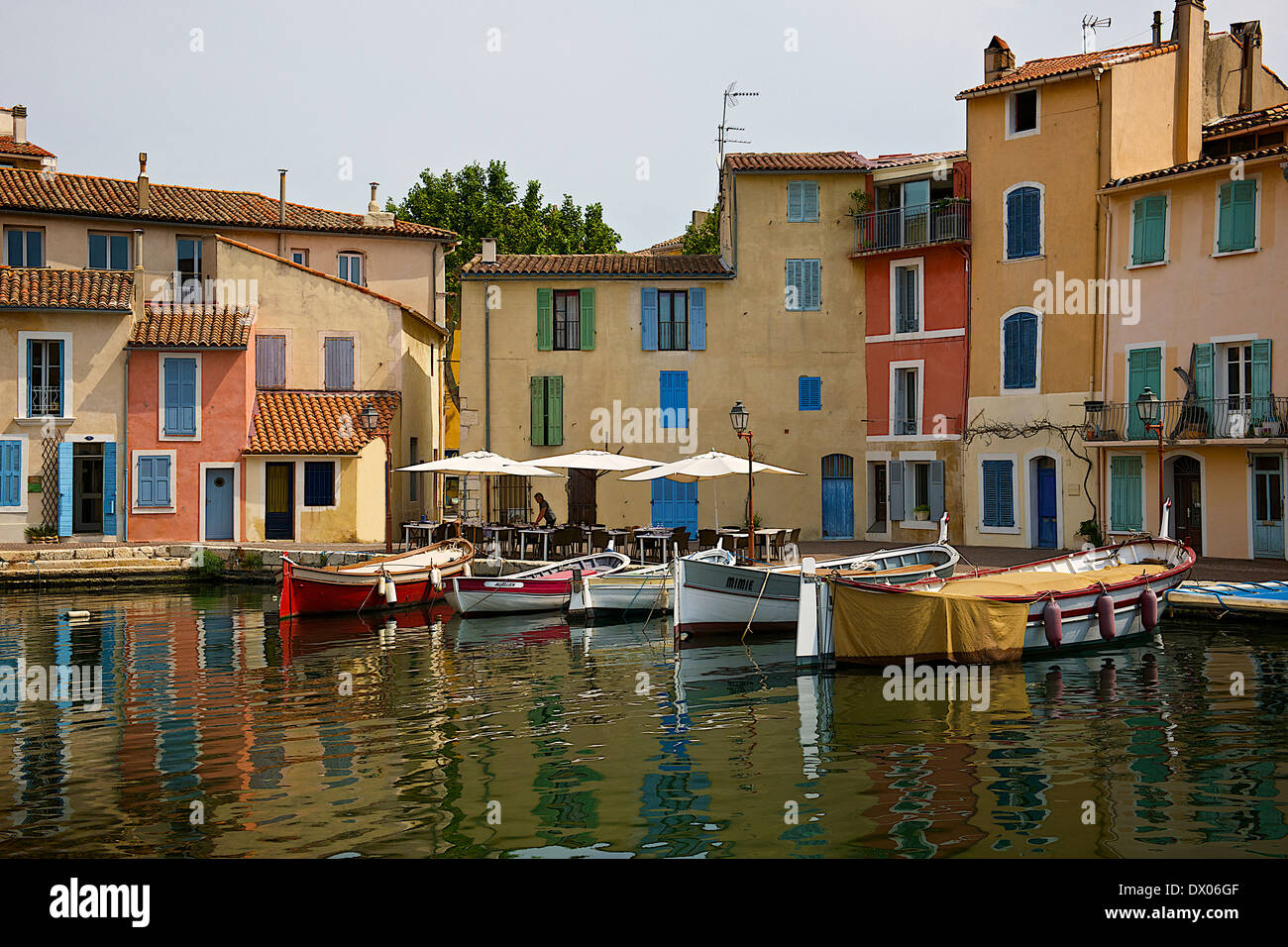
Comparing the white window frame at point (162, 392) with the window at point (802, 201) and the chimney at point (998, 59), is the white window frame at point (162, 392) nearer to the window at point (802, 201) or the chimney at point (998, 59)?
the window at point (802, 201)

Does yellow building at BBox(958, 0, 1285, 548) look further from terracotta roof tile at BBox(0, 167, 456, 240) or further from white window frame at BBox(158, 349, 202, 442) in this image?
white window frame at BBox(158, 349, 202, 442)

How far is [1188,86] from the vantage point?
29812mm

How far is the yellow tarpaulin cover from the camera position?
15.9 metres

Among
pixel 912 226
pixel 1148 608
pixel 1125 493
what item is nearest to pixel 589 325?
pixel 912 226

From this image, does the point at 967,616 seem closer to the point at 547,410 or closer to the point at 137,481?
the point at 547,410

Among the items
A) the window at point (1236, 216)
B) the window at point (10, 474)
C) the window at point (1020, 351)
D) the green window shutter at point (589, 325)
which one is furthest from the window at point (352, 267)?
the window at point (1236, 216)

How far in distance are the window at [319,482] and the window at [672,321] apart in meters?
9.55

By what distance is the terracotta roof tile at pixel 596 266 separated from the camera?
3281cm

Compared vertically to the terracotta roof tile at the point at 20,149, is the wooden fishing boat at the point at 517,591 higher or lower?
lower

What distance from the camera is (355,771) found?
11.1 meters

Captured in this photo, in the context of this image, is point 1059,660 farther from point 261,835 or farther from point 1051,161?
point 1051,161

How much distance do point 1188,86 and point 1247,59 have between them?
10.8 feet
